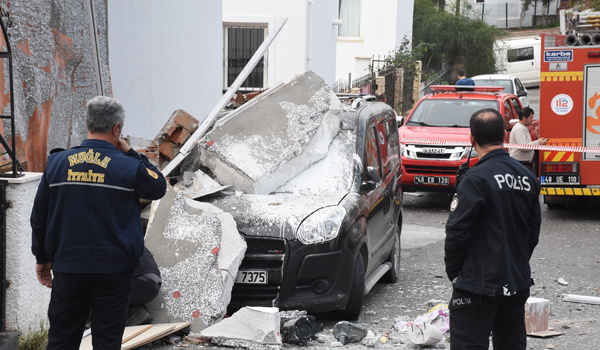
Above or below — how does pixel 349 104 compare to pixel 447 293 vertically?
above

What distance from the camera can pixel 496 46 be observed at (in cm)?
3681

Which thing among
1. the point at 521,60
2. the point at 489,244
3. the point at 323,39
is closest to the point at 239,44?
the point at 323,39

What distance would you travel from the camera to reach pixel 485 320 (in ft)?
14.8

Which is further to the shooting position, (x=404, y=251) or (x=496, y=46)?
(x=496, y=46)

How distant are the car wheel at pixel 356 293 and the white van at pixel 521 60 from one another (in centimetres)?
3153

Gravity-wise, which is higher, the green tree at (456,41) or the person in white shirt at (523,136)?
the green tree at (456,41)

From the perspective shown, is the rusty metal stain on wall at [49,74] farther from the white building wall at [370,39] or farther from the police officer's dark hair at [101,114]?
the white building wall at [370,39]

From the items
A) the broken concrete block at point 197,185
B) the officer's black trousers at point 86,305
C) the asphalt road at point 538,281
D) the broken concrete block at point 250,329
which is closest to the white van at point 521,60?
the asphalt road at point 538,281

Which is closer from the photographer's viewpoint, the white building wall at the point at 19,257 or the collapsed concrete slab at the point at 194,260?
the white building wall at the point at 19,257

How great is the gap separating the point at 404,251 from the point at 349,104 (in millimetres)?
2624

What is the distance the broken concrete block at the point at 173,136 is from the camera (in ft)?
27.0

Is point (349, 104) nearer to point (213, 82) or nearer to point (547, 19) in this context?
point (213, 82)

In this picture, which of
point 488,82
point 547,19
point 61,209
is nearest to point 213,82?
point 61,209

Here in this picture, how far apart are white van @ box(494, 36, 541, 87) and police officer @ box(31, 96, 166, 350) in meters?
34.3
